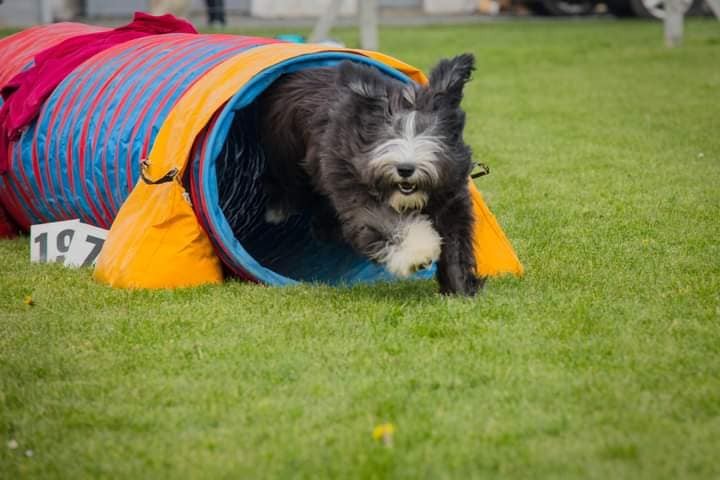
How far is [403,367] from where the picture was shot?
4.69 meters

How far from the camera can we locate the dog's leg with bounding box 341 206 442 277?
550 centimetres

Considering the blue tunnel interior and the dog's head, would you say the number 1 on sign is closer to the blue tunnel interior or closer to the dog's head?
the blue tunnel interior

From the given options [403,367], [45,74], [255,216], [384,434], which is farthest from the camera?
[45,74]

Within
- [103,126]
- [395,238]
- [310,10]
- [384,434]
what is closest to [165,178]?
[103,126]

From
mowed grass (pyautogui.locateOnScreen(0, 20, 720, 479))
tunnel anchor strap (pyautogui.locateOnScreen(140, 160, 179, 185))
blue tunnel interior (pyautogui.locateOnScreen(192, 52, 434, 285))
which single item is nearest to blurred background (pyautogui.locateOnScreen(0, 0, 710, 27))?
blue tunnel interior (pyautogui.locateOnScreen(192, 52, 434, 285))

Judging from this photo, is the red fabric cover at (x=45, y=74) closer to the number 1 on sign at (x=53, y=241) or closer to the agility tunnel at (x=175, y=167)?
the agility tunnel at (x=175, y=167)

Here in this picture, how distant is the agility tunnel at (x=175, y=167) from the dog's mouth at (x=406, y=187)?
75 cm

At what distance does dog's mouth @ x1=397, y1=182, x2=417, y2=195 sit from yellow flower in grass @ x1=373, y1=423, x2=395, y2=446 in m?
1.68

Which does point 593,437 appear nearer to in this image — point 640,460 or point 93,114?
point 640,460

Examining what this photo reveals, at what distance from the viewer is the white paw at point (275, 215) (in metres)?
7.26

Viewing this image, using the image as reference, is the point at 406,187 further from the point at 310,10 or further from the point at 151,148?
the point at 310,10

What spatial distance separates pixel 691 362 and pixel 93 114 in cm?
398

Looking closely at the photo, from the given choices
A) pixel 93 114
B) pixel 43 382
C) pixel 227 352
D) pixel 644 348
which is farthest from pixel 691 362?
pixel 93 114

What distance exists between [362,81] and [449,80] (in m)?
0.41
